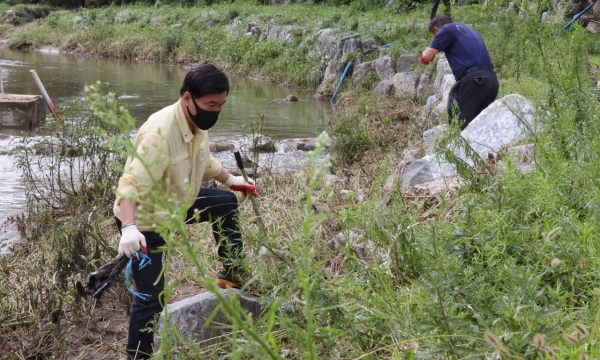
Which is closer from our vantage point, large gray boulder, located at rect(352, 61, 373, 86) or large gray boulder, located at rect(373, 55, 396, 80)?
large gray boulder, located at rect(373, 55, 396, 80)

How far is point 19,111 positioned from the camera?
10430 millimetres

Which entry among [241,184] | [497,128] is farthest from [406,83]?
[241,184]

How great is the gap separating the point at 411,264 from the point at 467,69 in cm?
392

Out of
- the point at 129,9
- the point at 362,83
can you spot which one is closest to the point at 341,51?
the point at 362,83

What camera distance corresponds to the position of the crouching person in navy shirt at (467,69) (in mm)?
5926

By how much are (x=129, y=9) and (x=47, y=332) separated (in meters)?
31.2

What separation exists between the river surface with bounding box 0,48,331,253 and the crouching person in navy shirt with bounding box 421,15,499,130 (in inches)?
75.0

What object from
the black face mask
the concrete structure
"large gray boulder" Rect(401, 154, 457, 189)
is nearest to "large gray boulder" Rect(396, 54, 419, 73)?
the concrete structure

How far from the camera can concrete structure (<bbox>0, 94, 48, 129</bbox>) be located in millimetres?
10375

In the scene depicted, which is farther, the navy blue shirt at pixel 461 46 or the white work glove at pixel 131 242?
the navy blue shirt at pixel 461 46

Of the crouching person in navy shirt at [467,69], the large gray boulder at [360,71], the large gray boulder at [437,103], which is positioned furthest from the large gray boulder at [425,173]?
the large gray boulder at [360,71]

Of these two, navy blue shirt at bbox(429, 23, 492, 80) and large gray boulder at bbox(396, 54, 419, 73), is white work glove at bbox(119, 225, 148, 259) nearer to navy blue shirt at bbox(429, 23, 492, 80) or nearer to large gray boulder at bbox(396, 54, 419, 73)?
navy blue shirt at bbox(429, 23, 492, 80)

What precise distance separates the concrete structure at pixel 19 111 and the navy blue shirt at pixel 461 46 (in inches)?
273

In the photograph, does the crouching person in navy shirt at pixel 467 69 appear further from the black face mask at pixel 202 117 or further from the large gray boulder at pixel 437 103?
the black face mask at pixel 202 117
